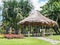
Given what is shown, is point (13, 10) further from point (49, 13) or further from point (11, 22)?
point (49, 13)

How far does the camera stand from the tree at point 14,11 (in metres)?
51.5

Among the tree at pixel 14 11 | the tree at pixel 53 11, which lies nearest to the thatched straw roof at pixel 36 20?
the tree at pixel 53 11

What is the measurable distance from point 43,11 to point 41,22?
10.1 meters

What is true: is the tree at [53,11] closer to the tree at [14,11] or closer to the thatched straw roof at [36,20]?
the tree at [14,11]

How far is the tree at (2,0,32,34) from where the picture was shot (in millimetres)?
51547

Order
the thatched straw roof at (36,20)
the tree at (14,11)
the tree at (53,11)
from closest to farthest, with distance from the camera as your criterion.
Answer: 1. the thatched straw roof at (36,20)
2. the tree at (53,11)
3. the tree at (14,11)

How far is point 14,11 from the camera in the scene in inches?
2031

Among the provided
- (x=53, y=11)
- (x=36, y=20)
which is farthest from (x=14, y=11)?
(x=36, y=20)

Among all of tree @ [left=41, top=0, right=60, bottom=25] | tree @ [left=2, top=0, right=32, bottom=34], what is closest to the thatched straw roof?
tree @ [left=41, top=0, right=60, bottom=25]

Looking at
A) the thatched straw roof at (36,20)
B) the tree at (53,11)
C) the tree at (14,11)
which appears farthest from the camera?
the tree at (14,11)

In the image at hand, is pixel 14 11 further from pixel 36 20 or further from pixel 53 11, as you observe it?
pixel 36 20

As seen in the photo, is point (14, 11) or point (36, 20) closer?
point (36, 20)

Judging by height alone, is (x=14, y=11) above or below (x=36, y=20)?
above

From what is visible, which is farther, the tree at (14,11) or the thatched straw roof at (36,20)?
the tree at (14,11)
